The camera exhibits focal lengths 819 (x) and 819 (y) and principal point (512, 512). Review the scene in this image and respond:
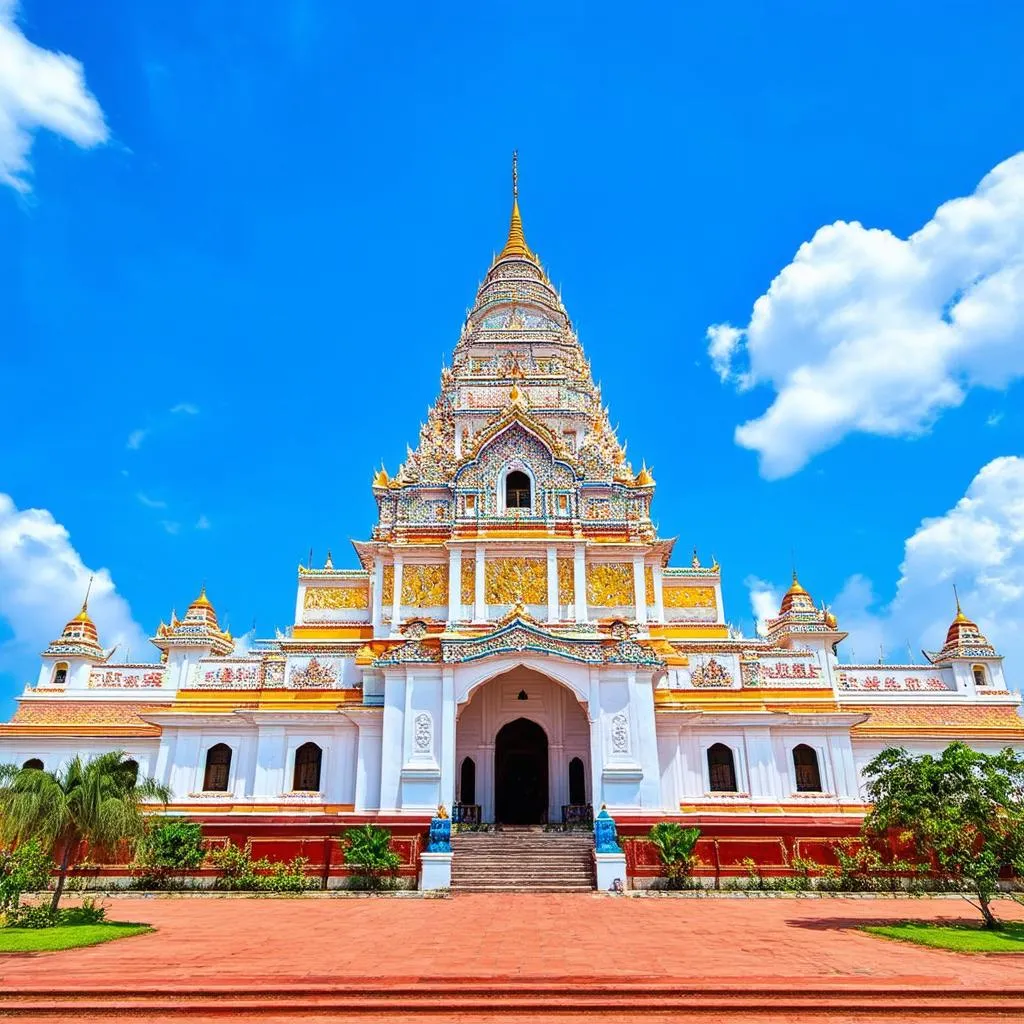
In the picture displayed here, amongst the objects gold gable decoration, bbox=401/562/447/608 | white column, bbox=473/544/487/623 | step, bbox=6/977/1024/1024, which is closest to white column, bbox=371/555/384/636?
gold gable decoration, bbox=401/562/447/608

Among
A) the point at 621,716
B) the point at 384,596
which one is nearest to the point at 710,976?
the point at 621,716

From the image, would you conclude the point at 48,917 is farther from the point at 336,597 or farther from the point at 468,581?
the point at 336,597

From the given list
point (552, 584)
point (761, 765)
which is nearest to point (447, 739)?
point (552, 584)

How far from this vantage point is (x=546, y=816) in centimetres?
2542

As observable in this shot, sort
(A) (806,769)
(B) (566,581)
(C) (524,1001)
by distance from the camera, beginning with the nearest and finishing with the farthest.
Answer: (C) (524,1001), (A) (806,769), (B) (566,581)

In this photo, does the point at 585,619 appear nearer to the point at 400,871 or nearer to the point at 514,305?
the point at 400,871

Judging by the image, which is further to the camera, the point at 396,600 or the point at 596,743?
the point at 396,600

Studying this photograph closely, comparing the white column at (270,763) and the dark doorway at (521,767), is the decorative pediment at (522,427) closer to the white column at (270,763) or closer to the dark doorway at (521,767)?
the dark doorway at (521,767)

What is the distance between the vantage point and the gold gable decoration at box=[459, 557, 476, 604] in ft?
89.8

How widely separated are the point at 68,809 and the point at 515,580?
16576mm

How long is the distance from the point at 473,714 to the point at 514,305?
19.2m

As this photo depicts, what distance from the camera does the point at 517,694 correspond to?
2680cm

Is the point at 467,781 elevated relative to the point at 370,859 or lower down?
elevated

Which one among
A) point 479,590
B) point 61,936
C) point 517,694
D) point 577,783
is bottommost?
point 61,936
